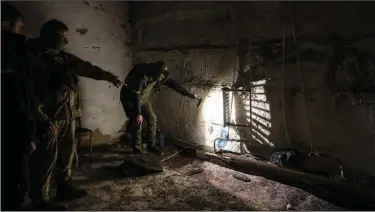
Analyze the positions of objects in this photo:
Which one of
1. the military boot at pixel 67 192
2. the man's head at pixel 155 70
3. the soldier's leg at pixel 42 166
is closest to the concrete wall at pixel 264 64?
the man's head at pixel 155 70

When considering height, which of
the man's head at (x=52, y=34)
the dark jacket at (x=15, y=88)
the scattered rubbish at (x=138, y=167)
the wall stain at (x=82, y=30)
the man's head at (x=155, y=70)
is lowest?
the scattered rubbish at (x=138, y=167)

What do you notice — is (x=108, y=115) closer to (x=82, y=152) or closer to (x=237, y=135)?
(x=82, y=152)

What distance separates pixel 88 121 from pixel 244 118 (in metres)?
2.60

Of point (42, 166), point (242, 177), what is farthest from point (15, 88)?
point (242, 177)

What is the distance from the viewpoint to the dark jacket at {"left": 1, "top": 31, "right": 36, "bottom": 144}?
2295 millimetres

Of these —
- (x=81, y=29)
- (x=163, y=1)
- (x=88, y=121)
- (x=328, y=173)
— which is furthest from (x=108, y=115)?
(x=328, y=173)

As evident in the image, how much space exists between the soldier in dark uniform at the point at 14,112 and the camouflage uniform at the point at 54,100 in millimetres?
332

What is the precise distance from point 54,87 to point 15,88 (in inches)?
23.6

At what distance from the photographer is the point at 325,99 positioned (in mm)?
3586

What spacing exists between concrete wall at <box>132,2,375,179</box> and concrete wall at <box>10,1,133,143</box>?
1.11 feet

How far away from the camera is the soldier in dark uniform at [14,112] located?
231 cm

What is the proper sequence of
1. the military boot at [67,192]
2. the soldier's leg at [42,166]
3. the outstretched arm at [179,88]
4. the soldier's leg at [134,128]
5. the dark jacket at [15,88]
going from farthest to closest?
the outstretched arm at [179,88] < the soldier's leg at [134,128] < the military boot at [67,192] < the soldier's leg at [42,166] < the dark jacket at [15,88]

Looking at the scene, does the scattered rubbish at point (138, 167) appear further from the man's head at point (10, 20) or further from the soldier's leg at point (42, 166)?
the man's head at point (10, 20)

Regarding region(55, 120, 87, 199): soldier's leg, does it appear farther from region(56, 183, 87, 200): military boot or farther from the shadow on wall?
the shadow on wall
